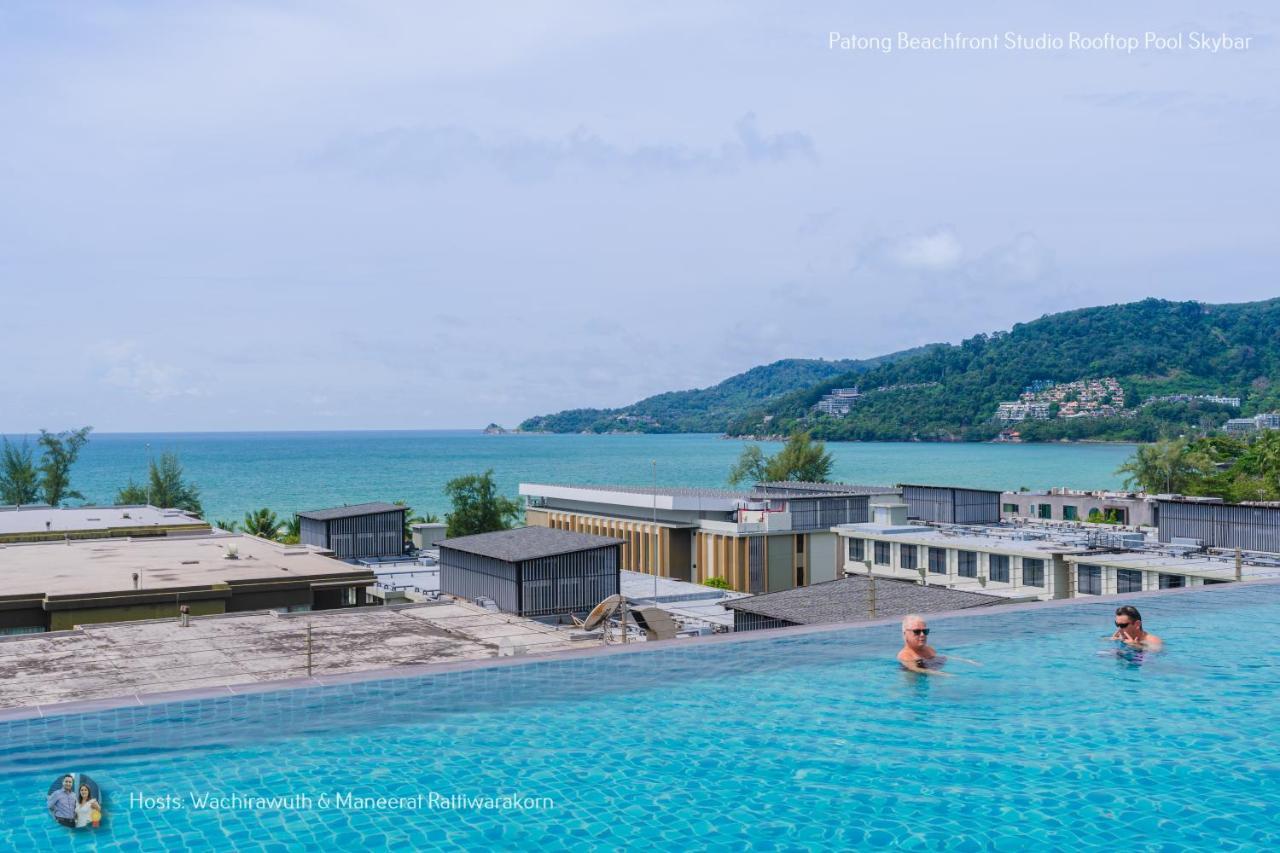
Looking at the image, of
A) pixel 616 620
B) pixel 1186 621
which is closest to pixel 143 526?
pixel 616 620

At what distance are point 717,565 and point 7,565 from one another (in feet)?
93.2

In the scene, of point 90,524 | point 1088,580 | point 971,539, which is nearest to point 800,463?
point 971,539

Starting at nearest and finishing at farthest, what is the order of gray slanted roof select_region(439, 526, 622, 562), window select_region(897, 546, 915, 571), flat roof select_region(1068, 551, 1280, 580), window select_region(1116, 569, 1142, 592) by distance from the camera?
gray slanted roof select_region(439, 526, 622, 562) < flat roof select_region(1068, 551, 1280, 580) < window select_region(1116, 569, 1142, 592) < window select_region(897, 546, 915, 571)

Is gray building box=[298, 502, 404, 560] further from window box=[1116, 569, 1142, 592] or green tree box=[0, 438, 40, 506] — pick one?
green tree box=[0, 438, 40, 506]

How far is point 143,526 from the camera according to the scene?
1577 inches

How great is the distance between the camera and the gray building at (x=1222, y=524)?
116 ft

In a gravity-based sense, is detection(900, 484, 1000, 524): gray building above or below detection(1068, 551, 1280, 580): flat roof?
above

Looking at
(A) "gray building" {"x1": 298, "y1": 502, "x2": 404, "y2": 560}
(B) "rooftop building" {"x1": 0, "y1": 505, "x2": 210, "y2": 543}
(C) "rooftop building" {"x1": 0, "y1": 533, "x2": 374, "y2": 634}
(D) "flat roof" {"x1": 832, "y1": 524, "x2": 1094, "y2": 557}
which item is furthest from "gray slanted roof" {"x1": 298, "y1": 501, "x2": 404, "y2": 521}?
(D) "flat roof" {"x1": 832, "y1": 524, "x2": 1094, "y2": 557}

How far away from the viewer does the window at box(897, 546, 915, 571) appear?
142 ft

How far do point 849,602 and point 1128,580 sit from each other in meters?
13.5

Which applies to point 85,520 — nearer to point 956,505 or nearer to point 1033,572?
point 1033,572

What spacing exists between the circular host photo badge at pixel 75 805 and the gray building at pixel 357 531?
31.9m

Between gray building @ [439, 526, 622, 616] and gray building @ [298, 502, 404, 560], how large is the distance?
10.7m

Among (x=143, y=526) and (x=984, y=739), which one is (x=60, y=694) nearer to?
(x=984, y=739)
